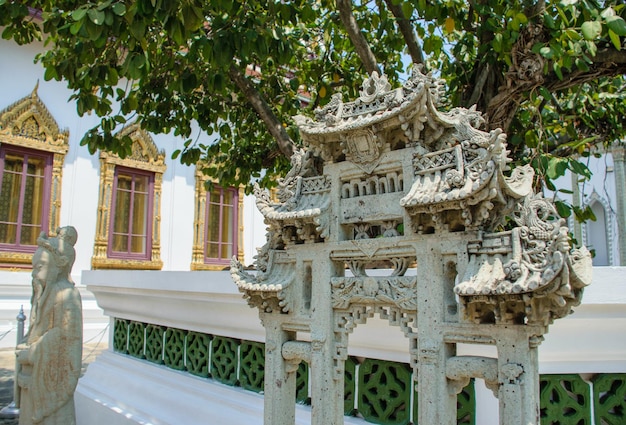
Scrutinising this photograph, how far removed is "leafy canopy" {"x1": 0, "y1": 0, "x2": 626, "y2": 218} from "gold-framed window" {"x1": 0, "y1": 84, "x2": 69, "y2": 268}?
6.04 m

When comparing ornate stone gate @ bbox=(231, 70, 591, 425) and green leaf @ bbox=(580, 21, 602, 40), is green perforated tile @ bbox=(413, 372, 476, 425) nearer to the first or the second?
ornate stone gate @ bbox=(231, 70, 591, 425)

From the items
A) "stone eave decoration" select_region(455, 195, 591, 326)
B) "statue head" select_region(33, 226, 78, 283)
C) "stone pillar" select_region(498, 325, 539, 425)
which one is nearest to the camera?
"stone eave decoration" select_region(455, 195, 591, 326)

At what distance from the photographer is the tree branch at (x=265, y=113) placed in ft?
18.2

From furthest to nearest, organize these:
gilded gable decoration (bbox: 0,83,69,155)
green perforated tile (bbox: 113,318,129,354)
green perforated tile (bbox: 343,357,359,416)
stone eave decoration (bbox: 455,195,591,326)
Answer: gilded gable decoration (bbox: 0,83,69,155) < green perforated tile (bbox: 113,318,129,354) < green perforated tile (bbox: 343,357,359,416) < stone eave decoration (bbox: 455,195,591,326)

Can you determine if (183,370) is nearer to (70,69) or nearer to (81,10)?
(70,69)

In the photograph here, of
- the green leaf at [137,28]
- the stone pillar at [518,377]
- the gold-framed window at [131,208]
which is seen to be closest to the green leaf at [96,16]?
the green leaf at [137,28]

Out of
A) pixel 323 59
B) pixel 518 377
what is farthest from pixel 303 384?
pixel 323 59

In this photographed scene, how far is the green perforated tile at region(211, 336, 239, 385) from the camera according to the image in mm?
4738

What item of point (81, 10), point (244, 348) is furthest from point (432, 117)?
point (244, 348)

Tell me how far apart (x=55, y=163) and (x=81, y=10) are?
9355 millimetres

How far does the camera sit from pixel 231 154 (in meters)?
7.07

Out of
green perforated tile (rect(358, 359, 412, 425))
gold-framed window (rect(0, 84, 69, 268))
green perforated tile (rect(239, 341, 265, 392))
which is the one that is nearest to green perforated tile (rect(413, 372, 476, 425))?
green perforated tile (rect(358, 359, 412, 425))

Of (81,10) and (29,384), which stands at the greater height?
(81,10)

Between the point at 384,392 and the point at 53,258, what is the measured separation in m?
3.09
